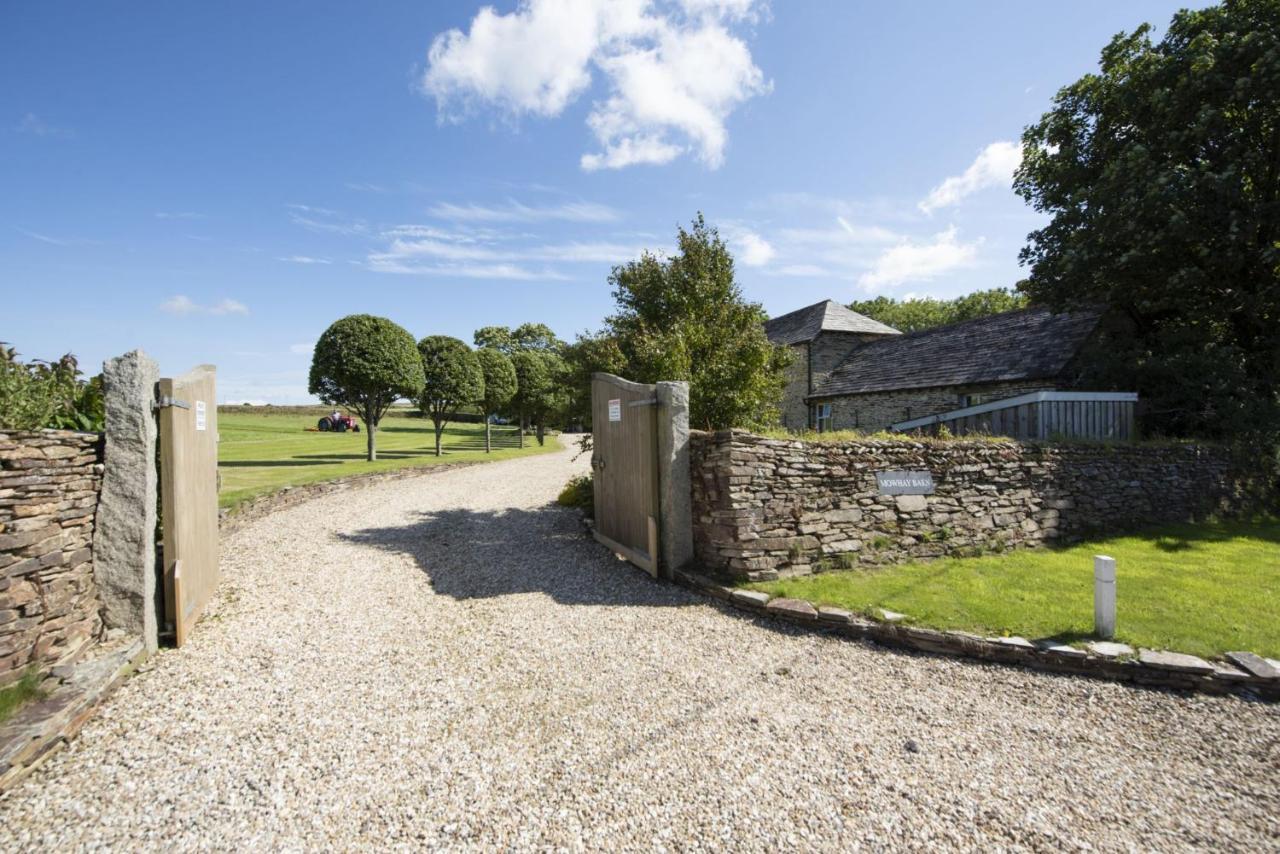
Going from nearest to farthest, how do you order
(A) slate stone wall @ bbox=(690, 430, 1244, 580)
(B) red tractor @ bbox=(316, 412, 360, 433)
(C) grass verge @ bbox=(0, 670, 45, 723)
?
(C) grass verge @ bbox=(0, 670, 45, 723)
(A) slate stone wall @ bbox=(690, 430, 1244, 580)
(B) red tractor @ bbox=(316, 412, 360, 433)

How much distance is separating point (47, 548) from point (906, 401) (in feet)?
66.0

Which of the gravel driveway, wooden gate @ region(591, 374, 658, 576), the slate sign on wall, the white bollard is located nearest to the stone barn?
the slate sign on wall

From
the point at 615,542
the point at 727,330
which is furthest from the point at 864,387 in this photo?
the point at 615,542

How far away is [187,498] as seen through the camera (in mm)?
5156

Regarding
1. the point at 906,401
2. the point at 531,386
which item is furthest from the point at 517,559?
the point at 531,386

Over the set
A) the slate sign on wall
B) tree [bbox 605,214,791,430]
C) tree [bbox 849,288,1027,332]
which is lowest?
A: the slate sign on wall

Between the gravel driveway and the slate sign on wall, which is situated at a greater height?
the slate sign on wall

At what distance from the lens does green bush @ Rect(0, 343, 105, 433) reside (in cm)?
398

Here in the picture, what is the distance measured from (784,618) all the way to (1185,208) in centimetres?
1412

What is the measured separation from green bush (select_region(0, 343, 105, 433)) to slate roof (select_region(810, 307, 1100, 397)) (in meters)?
18.7

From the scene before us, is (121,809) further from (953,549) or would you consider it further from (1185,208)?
(1185,208)

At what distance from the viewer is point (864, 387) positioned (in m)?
20.3

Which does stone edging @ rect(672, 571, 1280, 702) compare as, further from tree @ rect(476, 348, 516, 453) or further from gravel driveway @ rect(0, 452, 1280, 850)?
tree @ rect(476, 348, 516, 453)

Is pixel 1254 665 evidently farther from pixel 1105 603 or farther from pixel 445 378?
pixel 445 378
